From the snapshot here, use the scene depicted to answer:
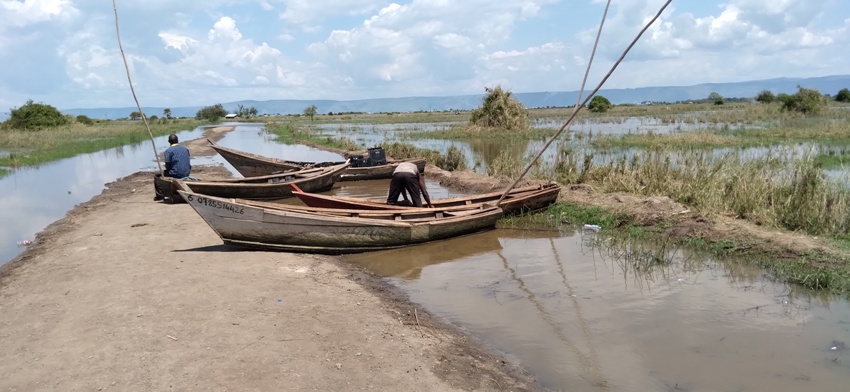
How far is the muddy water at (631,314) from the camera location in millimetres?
4418

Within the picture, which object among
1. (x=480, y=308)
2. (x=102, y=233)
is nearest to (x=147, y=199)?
(x=102, y=233)

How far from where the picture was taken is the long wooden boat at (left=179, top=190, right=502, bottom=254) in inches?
290

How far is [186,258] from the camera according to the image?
24.4ft

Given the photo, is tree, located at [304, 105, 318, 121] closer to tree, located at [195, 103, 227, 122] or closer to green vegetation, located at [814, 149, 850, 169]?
tree, located at [195, 103, 227, 122]

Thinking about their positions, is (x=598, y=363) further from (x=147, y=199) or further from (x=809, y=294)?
(x=147, y=199)

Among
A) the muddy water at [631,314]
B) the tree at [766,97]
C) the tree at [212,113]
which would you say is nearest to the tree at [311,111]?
the tree at [212,113]

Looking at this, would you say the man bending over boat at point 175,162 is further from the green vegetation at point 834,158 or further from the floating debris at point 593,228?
the green vegetation at point 834,158

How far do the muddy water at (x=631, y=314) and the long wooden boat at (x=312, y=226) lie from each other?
27 cm

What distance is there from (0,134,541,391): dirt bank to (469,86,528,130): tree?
27.8m

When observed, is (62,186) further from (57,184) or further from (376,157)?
(376,157)

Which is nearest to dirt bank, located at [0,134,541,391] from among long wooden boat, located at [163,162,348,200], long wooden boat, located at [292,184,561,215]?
long wooden boat, located at [292,184,561,215]

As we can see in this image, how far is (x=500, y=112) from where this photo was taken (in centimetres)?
3422

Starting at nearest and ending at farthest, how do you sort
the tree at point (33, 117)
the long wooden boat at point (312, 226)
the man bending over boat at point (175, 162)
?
the long wooden boat at point (312, 226) → the man bending over boat at point (175, 162) → the tree at point (33, 117)

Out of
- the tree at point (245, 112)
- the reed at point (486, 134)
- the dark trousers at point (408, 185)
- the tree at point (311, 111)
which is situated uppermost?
the tree at point (245, 112)
